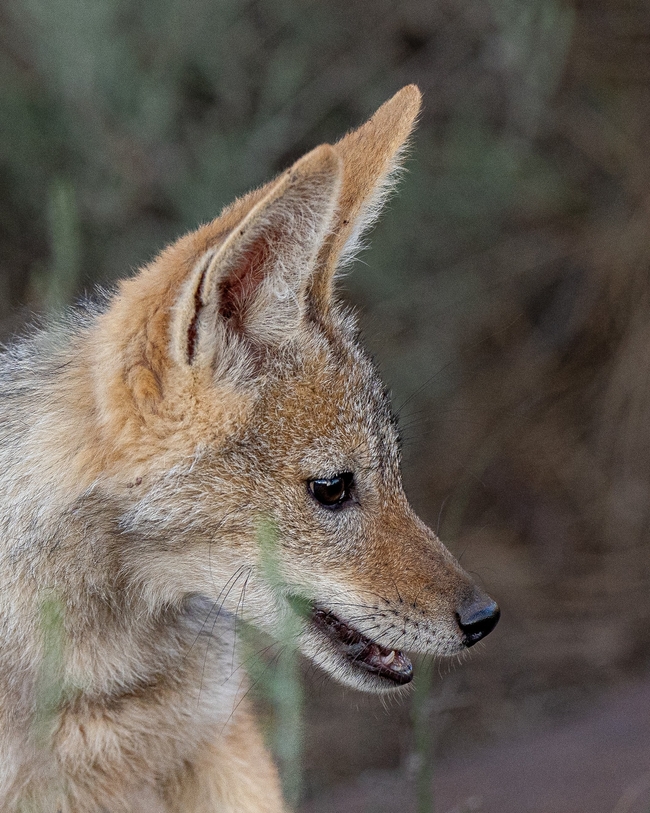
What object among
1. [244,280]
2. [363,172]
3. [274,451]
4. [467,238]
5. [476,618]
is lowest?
[476,618]

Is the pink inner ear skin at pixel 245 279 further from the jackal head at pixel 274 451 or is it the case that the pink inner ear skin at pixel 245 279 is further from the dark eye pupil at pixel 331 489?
the dark eye pupil at pixel 331 489

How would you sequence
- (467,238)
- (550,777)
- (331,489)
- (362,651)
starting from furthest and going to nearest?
1. (467,238)
2. (550,777)
3. (362,651)
4. (331,489)

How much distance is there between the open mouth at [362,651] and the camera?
8.94ft

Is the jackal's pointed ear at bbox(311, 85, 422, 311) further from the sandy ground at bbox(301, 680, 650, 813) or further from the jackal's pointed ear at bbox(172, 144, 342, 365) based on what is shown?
the sandy ground at bbox(301, 680, 650, 813)

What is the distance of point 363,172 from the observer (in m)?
2.84

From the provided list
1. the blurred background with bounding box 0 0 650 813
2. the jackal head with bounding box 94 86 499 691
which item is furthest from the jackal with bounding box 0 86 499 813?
the blurred background with bounding box 0 0 650 813

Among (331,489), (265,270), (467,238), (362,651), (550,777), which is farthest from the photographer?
(467,238)

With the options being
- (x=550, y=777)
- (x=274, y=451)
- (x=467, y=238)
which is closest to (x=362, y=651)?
(x=274, y=451)

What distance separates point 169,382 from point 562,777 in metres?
2.75

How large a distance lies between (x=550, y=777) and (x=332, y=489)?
90.4 inches

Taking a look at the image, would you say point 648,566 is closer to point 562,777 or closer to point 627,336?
point 627,336

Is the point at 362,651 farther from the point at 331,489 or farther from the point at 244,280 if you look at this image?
the point at 244,280

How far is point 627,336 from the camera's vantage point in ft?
21.6

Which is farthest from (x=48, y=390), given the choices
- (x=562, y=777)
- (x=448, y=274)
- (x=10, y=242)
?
(x=448, y=274)
